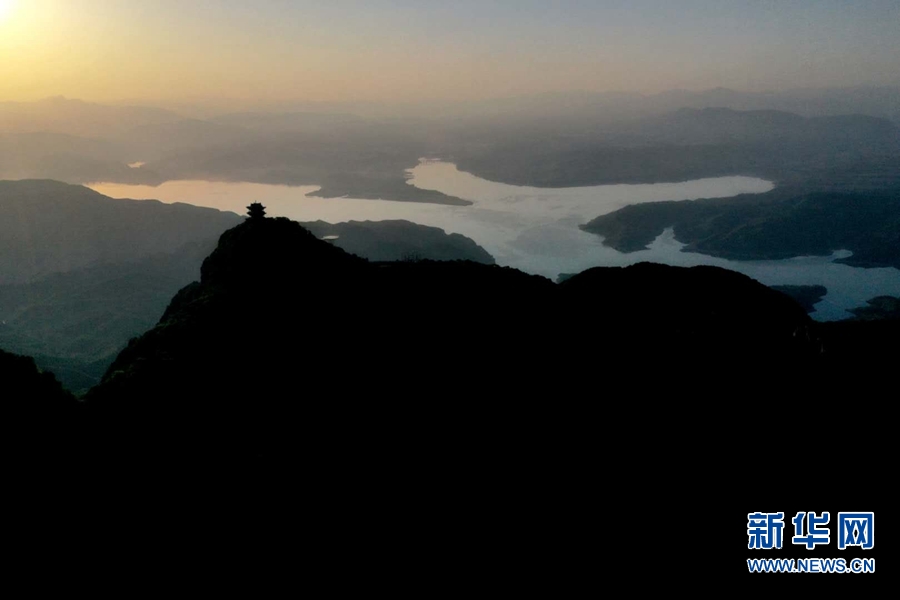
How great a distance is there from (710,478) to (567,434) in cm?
555

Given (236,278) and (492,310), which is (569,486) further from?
(236,278)

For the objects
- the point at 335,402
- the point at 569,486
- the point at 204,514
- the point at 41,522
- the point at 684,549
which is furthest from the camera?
the point at 335,402

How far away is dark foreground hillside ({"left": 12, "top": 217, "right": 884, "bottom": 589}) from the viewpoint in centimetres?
1600

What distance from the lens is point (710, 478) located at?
20141 millimetres

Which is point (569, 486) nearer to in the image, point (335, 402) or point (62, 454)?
point (335, 402)

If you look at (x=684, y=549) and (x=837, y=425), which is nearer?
(x=684, y=549)

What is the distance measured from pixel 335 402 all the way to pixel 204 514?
23.9ft

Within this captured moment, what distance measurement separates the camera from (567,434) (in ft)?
73.3

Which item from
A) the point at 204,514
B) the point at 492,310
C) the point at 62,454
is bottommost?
the point at 204,514

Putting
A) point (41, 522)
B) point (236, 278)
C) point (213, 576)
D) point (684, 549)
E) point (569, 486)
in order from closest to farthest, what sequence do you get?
point (41, 522)
point (213, 576)
point (684, 549)
point (569, 486)
point (236, 278)

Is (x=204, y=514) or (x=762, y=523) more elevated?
(x=204, y=514)

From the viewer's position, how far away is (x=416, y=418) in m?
22.5

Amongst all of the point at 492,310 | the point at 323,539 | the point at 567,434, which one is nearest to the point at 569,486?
the point at 567,434

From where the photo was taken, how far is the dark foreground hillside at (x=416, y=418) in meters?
16.0
